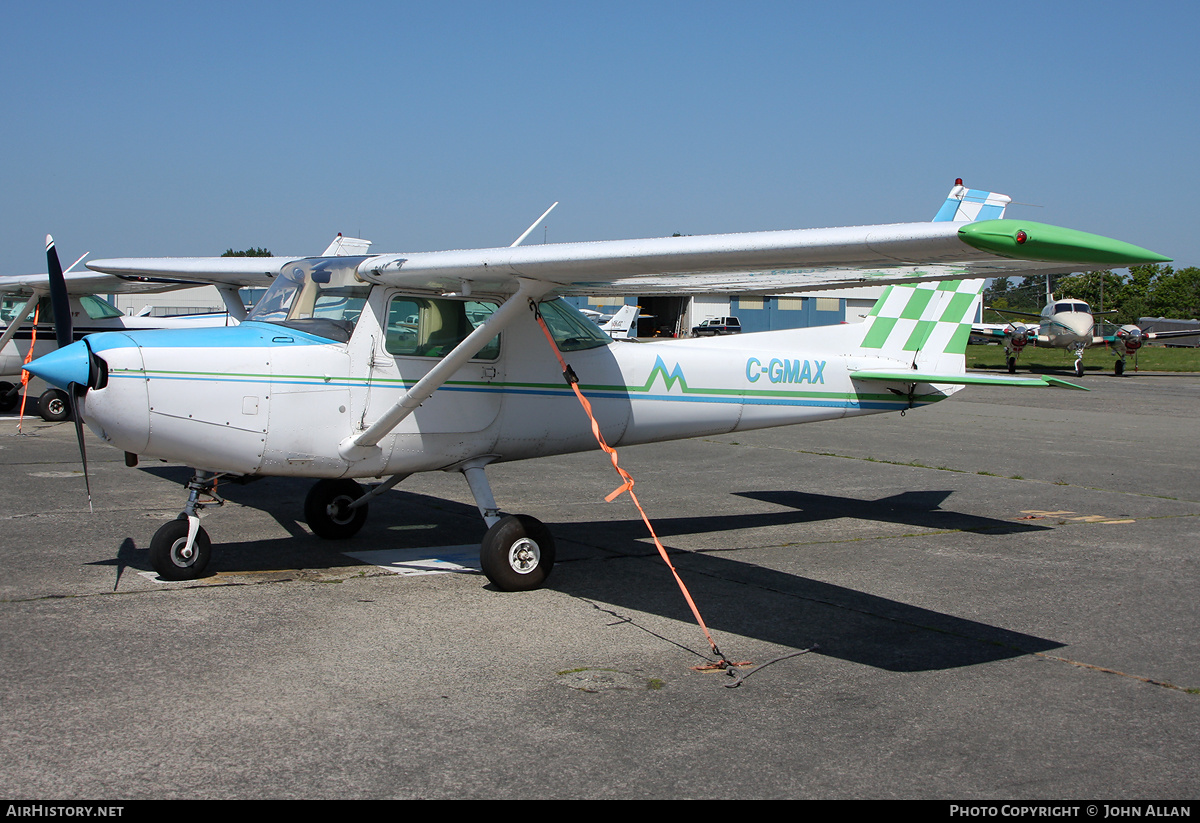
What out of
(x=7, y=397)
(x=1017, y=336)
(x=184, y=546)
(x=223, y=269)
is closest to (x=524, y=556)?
(x=184, y=546)

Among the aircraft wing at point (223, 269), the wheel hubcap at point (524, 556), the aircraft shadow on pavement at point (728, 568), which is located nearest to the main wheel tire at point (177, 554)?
the aircraft shadow on pavement at point (728, 568)

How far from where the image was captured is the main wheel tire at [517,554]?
634 centimetres

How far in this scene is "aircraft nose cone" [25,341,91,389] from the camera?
18.4ft

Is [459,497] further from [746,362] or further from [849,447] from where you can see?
[849,447]

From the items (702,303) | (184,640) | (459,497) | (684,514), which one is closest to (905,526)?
(684,514)

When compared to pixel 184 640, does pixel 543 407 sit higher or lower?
higher

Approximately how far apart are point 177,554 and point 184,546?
7 cm

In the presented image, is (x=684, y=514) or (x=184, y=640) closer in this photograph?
(x=184, y=640)

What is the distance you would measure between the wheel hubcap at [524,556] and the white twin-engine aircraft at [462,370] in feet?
0.03

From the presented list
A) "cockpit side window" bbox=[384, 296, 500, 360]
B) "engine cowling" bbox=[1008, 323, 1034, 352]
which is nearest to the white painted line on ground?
"cockpit side window" bbox=[384, 296, 500, 360]

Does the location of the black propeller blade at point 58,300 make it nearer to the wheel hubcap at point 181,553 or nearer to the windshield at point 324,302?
the windshield at point 324,302

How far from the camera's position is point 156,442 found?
235 inches
